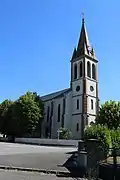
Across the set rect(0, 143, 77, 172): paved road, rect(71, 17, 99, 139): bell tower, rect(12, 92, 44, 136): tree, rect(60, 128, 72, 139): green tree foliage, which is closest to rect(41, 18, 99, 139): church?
rect(71, 17, 99, 139): bell tower

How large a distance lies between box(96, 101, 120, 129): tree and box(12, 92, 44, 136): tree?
51.1ft

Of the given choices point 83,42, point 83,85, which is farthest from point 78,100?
point 83,42

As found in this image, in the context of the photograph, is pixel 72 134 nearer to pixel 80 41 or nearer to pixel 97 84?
pixel 97 84

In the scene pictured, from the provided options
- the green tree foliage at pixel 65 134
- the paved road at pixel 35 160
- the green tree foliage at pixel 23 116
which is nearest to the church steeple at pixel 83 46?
the green tree foliage at pixel 23 116

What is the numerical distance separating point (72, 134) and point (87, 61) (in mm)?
19972

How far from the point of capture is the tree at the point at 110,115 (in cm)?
5234

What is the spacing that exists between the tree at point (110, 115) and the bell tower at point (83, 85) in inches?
326

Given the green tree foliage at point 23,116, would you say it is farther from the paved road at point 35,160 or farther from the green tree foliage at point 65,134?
the paved road at point 35,160

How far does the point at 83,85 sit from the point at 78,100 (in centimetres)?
401

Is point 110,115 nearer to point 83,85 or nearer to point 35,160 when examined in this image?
point 83,85

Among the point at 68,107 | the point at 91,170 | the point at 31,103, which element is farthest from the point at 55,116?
→ the point at 91,170

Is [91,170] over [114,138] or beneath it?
beneath

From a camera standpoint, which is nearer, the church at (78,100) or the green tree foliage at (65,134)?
the green tree foliage at (65,134)

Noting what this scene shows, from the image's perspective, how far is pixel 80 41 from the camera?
242 feet
